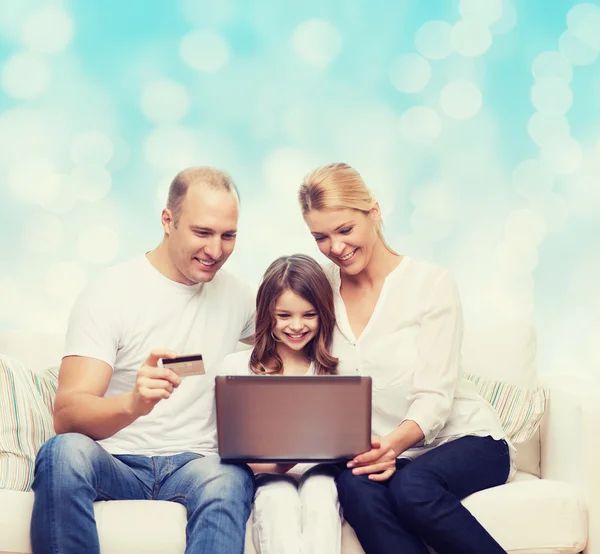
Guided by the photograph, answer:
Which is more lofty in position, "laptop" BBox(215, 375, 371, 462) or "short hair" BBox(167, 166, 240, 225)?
"short hair" BBox(167, 166, 240, 225)

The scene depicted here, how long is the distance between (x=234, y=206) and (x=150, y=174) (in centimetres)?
121

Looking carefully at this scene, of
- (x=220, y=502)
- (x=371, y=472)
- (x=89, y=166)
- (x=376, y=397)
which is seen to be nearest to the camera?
(x=220, y=502)

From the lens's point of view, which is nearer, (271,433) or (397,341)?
(271,433)

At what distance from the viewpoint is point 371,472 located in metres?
1.91

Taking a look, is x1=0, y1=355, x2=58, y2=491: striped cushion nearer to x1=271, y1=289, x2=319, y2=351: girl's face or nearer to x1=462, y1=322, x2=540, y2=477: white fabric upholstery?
x1=271, y1=289, x2=319, y2=351: girl's face

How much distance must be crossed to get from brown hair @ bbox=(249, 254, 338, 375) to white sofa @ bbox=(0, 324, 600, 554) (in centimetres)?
45

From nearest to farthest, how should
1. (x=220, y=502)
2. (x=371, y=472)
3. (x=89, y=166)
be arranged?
(x=220, y=502) → (x=371, y=472) → (x=89, y=166)

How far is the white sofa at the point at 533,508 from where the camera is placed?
1.81 m

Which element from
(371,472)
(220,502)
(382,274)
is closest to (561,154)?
(382,274)

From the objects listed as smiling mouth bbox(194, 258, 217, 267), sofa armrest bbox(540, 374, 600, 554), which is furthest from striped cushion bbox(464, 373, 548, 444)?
smiling mouth bbox(194, 258, 217, 267)

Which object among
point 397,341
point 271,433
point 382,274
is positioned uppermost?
point 382,274

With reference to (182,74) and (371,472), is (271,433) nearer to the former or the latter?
(371,472)

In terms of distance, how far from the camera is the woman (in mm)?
1881

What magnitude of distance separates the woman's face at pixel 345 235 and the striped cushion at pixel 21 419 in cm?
84
